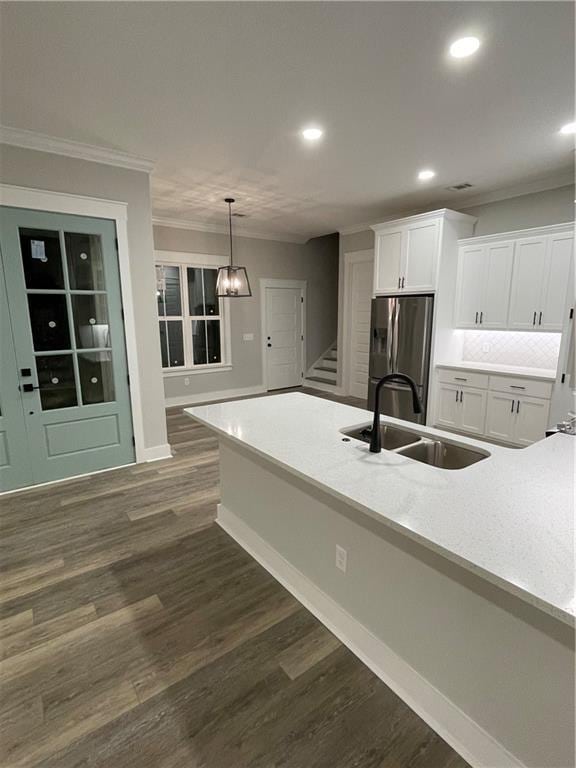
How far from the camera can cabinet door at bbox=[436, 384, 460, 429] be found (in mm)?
4504

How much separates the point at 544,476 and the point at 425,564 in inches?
23.0

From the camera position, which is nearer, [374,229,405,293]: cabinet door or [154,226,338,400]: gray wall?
[374,229,405,293]: cabinet door

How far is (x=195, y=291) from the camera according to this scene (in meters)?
6.16

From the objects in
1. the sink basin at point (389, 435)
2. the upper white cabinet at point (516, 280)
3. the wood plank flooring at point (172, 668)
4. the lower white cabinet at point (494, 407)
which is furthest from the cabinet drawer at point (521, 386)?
the wood plank flooring at point (172, 668)

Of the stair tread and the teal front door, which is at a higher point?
the teal front door

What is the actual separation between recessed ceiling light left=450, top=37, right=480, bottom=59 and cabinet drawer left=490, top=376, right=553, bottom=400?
2.93 m

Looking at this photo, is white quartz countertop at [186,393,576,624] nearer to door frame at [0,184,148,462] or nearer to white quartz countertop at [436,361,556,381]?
door frame at [0,184,148,462]

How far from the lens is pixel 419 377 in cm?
468

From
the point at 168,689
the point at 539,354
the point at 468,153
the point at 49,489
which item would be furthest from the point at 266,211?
the point at 168,689

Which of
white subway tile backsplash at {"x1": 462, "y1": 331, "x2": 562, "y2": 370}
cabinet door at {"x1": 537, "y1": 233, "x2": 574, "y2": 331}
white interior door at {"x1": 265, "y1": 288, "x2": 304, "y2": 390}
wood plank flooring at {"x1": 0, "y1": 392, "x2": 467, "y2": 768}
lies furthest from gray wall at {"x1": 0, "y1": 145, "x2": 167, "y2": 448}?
cabinet door at {"x1": 537, "y1": 233, "x2": 574, "y2": 331}

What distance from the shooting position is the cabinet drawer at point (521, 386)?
373 cm

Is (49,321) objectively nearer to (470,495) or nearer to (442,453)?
(442,453)

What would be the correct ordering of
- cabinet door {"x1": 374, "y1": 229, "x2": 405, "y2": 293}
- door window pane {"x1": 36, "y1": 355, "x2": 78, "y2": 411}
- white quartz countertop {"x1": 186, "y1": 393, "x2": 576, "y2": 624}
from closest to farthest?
white quartz countertop {"x1": 186, "y1": 393, "x2": 576, "y2": 624} < door window pane {"x1": 36, "y1": 355, "x2": 78, "y2": 411} < cabinet door {"x1": 374, "y1": 229, "x2": 405, "y2": 293}

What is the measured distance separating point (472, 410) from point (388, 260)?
2.19 metres
